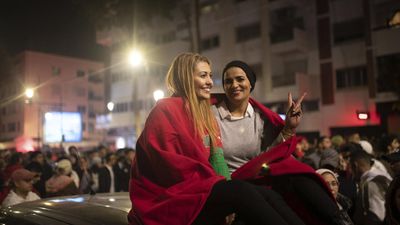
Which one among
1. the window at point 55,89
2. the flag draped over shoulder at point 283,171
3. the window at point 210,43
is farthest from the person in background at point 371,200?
Result: the window at point 55,89

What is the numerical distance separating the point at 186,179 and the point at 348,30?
26354 mm

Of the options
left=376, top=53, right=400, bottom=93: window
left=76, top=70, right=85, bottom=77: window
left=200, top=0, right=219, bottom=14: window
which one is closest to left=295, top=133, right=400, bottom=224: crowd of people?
left=376, top=53, right=400, bottom=93: window

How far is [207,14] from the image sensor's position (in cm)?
3462

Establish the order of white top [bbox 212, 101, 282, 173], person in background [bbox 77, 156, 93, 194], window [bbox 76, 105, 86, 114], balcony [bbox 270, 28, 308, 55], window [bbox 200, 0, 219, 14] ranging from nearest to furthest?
white top [bbox 212, 101, 282, 173] < person in background [bbox 77, 156, 93, 194] < balcony [bbox 270, 28, 308, 55] < window [bbox 200, 0, 219, 14] < window [bbox 76, 105, 86, 114]

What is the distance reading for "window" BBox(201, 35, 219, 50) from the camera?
111 feet

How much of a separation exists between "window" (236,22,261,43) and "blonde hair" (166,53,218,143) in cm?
2859

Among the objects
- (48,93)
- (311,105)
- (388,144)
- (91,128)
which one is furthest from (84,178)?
(91,128)

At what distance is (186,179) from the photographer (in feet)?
8.86

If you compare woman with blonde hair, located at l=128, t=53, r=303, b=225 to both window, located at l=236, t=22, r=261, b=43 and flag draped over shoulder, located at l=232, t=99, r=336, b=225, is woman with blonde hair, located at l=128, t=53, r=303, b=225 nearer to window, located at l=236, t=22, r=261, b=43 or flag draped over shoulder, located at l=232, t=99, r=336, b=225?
flag draped over shoulder, located at l=232, t=99, r=336, b=225

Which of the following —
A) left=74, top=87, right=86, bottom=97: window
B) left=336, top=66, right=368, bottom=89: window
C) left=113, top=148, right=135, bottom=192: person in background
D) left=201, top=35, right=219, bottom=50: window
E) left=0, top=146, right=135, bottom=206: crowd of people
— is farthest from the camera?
left=74, top=87, right=86, bottom=97: window

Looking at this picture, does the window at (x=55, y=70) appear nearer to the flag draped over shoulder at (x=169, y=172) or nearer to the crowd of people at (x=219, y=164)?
the crowd of people at (x=219, y=164)

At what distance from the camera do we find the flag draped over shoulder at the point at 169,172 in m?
2.62

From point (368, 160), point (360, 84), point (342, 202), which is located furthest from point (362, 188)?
point (360, 84)

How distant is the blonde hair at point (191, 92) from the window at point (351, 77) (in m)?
24.7
